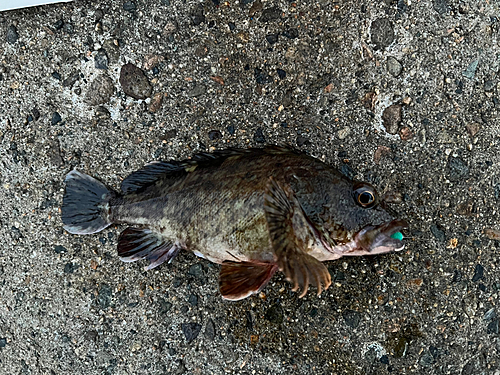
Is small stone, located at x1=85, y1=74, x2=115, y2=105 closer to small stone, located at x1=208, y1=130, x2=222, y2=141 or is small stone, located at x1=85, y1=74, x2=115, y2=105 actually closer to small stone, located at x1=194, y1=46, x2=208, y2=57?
small stone, located at x1=194, y1=46, x2=208, y2=57

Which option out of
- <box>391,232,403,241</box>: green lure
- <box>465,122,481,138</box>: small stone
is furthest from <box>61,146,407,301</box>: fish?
<box>465,122,481,138</box>: small stone

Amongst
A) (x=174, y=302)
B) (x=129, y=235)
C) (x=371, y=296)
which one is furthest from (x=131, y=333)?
(x=371, y=296)

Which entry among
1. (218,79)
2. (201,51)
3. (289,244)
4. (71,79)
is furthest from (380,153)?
(71,79)

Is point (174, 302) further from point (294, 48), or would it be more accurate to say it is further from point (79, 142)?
point (294, 48)

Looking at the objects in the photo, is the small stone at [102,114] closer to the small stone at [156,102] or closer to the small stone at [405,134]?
the small stone at [156,102]

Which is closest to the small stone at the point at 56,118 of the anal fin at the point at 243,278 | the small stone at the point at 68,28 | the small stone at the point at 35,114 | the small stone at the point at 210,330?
the small stone at the point at 35,114
